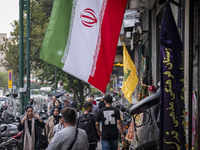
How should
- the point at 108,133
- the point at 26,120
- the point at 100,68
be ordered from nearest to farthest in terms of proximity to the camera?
the point at 100,68
the point at 108,133
the point at 26,120

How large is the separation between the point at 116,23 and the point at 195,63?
1.63 metres

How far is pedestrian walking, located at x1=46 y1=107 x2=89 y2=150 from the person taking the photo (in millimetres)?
4508

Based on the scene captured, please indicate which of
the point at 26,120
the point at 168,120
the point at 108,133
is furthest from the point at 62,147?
the point at 26,120

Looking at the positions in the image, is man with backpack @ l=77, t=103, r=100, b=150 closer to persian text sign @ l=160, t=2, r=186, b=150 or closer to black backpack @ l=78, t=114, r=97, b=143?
black backpack @ l=78, t=114, r=97, b=143

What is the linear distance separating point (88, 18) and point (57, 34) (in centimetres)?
44

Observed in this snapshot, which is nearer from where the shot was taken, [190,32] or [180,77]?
[180,77]

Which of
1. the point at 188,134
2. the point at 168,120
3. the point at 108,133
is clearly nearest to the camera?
the point at 168,120

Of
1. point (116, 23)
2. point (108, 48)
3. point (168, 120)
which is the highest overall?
point (116, 23)

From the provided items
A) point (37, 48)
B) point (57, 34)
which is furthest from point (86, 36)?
point (37, 48)

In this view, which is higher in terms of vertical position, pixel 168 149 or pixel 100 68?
pixel 100 68

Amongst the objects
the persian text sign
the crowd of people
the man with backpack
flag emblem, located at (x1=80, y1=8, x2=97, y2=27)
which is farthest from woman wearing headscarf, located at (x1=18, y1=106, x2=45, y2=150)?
the persian text sign

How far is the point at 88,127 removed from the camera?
809 cm

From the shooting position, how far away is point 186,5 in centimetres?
569

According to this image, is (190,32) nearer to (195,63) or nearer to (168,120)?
(195,63)
